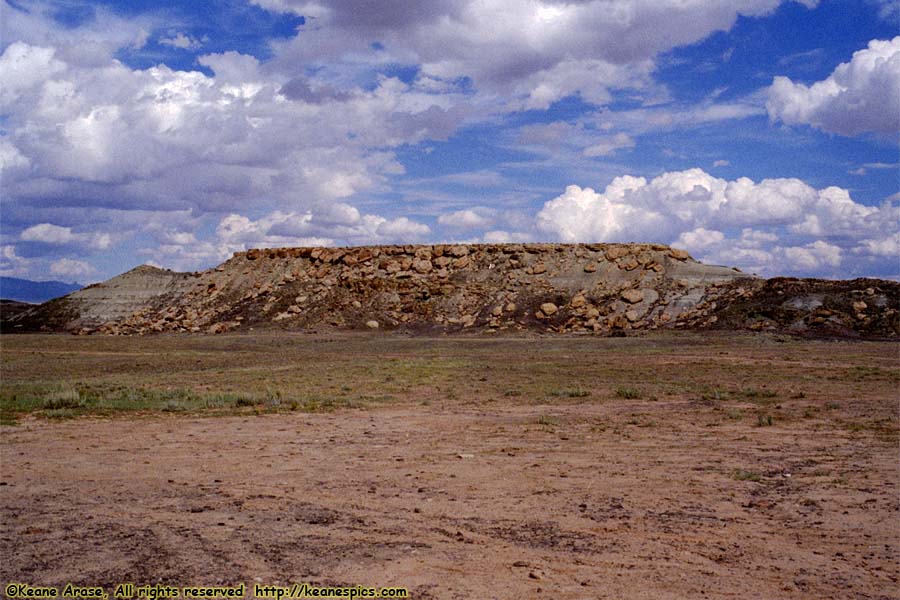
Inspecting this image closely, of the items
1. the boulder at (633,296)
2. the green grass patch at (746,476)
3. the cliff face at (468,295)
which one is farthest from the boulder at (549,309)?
the green grass patch at (746,476)

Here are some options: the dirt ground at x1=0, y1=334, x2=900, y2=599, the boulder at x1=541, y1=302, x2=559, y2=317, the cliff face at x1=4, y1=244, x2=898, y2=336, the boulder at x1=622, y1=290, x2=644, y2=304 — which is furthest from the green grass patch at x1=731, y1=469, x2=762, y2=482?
the boulder at x1=541, y1=302, x2=559, y2=317

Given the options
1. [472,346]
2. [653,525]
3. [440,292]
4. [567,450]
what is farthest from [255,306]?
[653,525]

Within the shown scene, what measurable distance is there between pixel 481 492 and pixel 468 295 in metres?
55.3

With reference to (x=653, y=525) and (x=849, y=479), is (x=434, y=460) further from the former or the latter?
(x=849, y=479)

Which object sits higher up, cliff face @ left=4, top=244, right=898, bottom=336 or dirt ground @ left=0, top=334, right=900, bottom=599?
cliff face @ left=4, top=244, right=898, bottom=336

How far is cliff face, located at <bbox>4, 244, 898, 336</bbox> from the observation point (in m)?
53.8

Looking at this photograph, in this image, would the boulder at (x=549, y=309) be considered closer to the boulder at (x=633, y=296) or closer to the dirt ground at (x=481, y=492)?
the boulder at (x=633, y=296)

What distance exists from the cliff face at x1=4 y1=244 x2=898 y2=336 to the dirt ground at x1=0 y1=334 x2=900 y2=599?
3356cm

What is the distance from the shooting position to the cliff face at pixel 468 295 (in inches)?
2120

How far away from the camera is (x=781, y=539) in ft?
26.2

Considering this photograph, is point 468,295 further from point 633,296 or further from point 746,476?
point 746,476

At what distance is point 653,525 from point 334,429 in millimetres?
8466

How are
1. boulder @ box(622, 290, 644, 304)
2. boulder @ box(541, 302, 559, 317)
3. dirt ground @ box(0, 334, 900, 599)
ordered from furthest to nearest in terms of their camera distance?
boulder @ box(541, 302, 559, 317)
boulder @ box(622, 290, 644, 304)
dirt ground @ box(0, 334, 900, 599)

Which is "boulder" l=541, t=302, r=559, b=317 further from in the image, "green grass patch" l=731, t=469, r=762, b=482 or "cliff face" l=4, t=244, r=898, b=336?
"green grass patch" l=731, t=469, r=762, b=482
